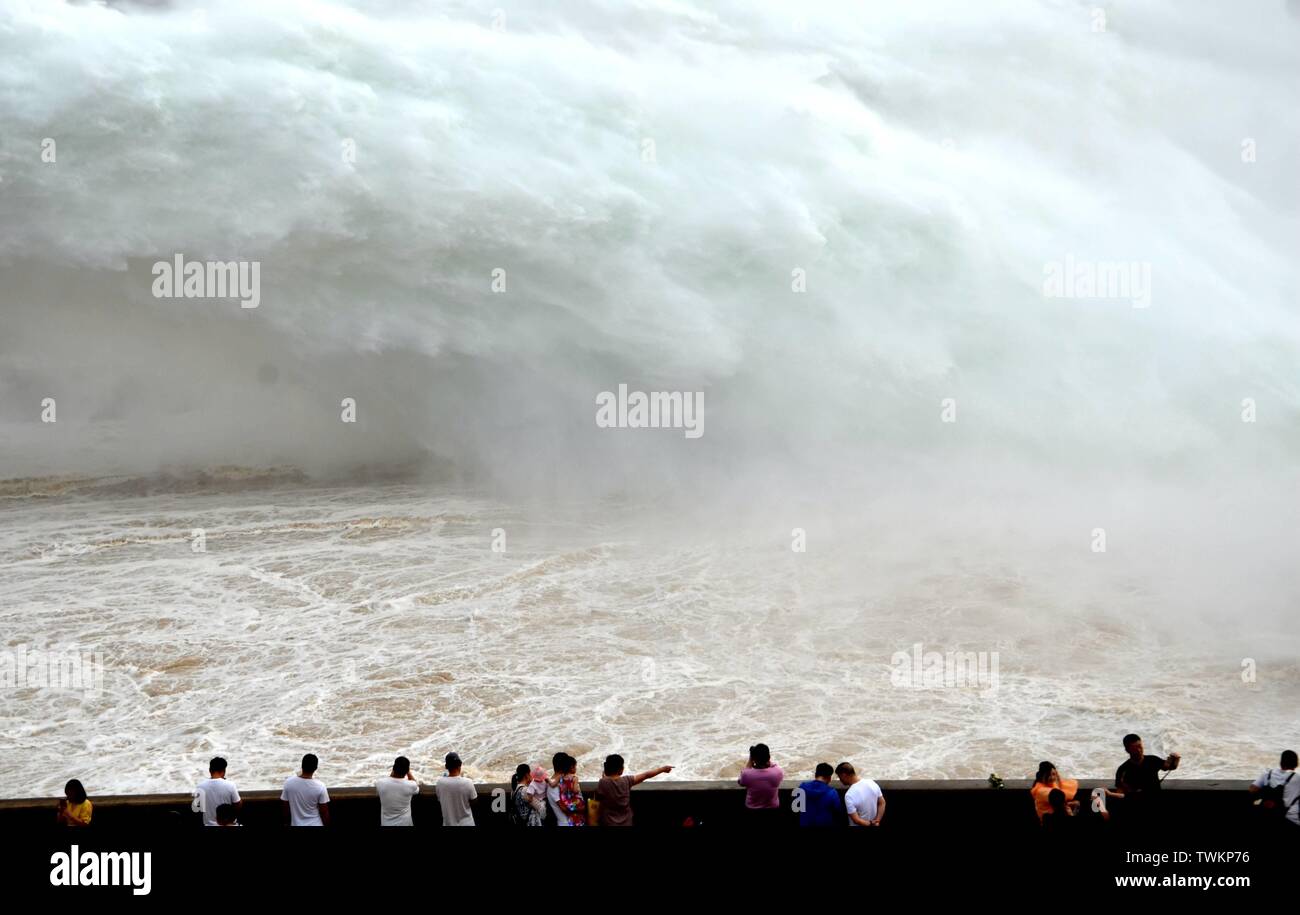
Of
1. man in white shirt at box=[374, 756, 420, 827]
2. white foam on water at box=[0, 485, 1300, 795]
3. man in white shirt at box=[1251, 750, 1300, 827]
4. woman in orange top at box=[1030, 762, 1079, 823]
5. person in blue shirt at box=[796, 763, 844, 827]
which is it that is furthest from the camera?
white foam on water at box=[0, 485, 1300, 795]

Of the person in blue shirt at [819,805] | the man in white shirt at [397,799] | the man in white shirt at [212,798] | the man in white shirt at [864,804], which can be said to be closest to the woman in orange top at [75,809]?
the man in white shirt at [212,798]

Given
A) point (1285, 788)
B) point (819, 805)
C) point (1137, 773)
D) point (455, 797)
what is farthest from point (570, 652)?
point (1285, 788)

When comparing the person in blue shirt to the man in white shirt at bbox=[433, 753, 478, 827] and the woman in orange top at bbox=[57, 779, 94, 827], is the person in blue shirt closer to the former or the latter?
the man in white shirt at bbox=[433, 753, 478, 827]

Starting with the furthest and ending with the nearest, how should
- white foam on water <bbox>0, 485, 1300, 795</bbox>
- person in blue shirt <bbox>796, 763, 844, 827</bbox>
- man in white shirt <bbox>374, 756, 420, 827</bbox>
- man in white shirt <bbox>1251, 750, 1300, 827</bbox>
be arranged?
white foam on water <bbox>0, 485, 1300, 795</bbox> < man in white shirt <bbox>374, 756, 420, 827</bbox> < person in blue shirt <bbox>796, 763, 844, 827</bbox> < man in white shirt <bbox>1251, 750, 1300, 827</bbox>

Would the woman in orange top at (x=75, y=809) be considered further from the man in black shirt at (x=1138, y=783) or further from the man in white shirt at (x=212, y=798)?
the man in black shirt at (x=1138, y=783)

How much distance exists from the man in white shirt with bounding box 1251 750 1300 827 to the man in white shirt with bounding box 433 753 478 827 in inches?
150

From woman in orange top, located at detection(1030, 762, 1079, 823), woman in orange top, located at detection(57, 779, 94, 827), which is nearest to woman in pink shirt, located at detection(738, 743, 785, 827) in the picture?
woman in orange top, located at detection(1030, 762, 1079, 823)

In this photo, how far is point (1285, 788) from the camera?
6.37 meters

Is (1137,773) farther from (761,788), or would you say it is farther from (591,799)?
(591,799)

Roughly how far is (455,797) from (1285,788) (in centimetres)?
394

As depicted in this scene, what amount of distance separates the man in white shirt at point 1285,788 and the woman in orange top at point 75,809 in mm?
5736

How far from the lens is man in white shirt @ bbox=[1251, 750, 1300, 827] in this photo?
6263 mm
